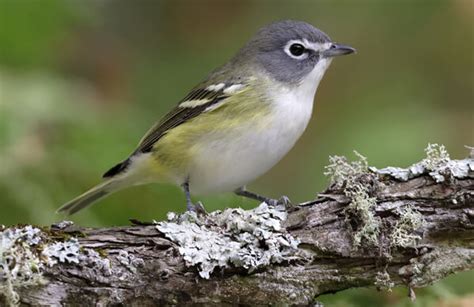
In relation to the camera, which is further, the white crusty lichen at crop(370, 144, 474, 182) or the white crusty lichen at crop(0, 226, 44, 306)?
the white crusty lichen at crop(370, 144, 474, 182)

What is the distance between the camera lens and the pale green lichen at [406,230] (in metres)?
3.77

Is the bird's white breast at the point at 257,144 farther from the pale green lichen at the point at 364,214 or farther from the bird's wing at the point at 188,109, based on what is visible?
the pale green lichen at the point at 364,214

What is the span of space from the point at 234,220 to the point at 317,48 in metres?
2.24

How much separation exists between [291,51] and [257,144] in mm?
1091

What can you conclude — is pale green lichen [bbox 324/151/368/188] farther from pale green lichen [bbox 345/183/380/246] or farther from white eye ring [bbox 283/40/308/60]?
white eye ring [bbox 283/40/308/60]

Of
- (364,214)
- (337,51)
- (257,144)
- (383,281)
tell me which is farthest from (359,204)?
(337,51)

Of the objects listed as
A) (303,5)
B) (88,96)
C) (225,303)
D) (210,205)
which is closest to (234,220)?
(225,303)

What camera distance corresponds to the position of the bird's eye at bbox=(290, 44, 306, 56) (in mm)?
5887

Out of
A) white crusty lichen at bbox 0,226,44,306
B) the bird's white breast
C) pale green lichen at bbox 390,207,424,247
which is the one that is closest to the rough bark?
pale green lichen at bbox 390,207,424,247

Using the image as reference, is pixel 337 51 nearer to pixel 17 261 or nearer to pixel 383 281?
pixel 383 281

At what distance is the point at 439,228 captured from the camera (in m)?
3.86

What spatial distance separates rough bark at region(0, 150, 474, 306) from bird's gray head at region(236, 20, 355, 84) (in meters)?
1.87

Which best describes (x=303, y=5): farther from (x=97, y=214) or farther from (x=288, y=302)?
(x=288, y=302)

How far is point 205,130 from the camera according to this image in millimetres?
5348
